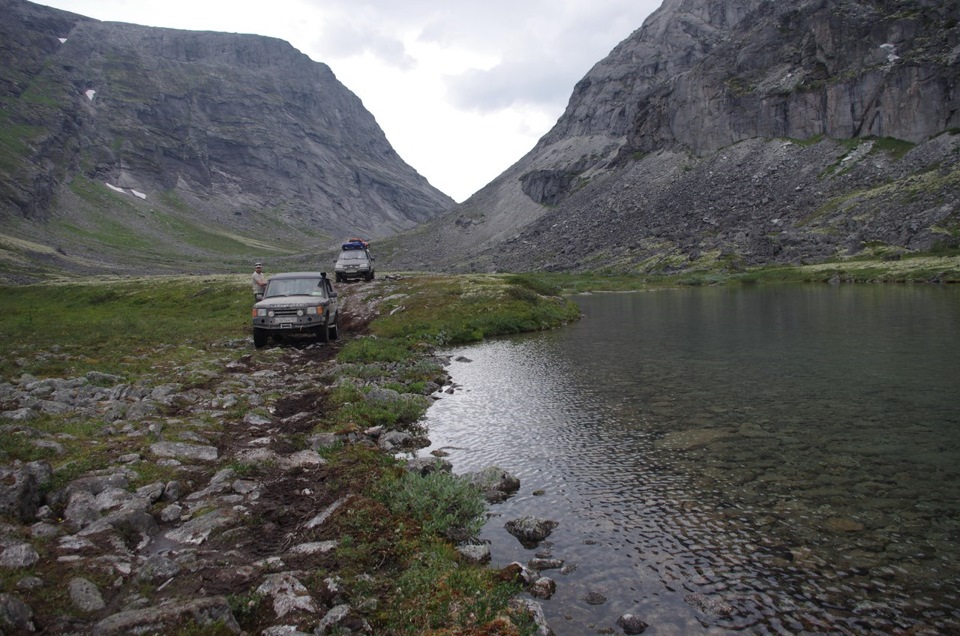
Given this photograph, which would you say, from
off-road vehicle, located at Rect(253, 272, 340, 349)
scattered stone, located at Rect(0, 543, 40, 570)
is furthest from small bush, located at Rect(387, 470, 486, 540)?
off-road vehicle, located at Rect(253, 272, 340, 349)

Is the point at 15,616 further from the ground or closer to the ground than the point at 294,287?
closer to the ground

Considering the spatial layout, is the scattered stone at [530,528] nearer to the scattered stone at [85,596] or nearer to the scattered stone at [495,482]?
the scattered stone at [495,482]

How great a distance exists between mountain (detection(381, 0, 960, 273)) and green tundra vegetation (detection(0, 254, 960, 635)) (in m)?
40.6

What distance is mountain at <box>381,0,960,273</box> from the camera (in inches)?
3607

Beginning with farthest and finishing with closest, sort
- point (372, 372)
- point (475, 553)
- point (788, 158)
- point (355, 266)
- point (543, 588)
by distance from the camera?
point (788, 158) < point (355, 266) < point (372, 372) < point (475, 553) < point (543, 588)

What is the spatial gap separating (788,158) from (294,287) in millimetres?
129067

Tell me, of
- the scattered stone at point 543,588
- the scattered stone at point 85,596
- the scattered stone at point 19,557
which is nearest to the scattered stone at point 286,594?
the scattered stone at point 85,596

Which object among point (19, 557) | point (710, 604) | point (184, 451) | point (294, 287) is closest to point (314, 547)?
point (19, 557)

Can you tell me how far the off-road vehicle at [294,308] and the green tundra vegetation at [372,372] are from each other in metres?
1.13

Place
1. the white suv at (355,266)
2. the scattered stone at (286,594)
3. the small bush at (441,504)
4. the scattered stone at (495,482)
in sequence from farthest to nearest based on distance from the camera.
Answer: the white suv at (355,266)
the scattered stone at (495,482)
the small bush at (441,504)
the scattered stone at (286,594)

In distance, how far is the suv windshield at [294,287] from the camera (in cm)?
2530

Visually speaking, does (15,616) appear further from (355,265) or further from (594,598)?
(355,265)

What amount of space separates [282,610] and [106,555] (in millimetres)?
2560

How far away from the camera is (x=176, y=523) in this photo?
784cm
